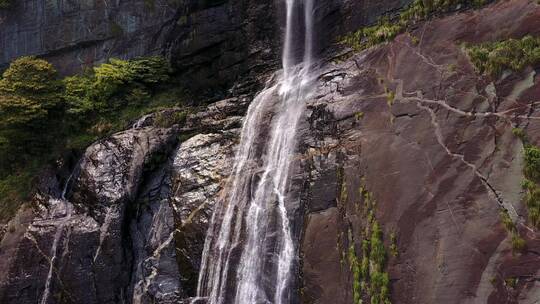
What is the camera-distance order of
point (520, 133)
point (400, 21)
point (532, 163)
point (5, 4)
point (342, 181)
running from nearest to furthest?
point (532, 163) → point (520, 133) → point (342, 181) → point (400, 21) → point (5, 4)

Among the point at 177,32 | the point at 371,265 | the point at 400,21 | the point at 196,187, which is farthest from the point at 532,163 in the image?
the point at 177,32

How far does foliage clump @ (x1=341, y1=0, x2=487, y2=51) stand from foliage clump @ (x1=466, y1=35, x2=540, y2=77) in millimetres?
1944

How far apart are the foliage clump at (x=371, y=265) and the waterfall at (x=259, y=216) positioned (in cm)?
194

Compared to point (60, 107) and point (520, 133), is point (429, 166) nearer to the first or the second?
point (520, 133)

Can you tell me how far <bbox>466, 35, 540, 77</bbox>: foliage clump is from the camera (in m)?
11.4

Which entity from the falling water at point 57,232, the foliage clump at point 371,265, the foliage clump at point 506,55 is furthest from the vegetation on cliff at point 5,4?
the foliage clump at point 506,55

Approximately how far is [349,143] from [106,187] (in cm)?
921

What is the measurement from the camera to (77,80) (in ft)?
77.7

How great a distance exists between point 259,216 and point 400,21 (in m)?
7.53

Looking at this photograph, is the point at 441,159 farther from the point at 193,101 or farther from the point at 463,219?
the point at 193,101

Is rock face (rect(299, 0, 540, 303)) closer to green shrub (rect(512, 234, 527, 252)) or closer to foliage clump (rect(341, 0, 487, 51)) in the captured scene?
green shrub (rect(512, 234, 527, 252))

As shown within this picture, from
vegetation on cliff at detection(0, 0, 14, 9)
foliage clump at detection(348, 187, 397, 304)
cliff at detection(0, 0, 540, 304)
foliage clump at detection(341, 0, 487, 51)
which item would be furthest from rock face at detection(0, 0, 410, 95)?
foliage clump at detection(348, 187, 397, 304)

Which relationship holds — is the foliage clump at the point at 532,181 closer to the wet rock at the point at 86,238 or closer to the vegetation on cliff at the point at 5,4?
the wet rock at the point at 86,238

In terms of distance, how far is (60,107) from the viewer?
2208 centimetres
